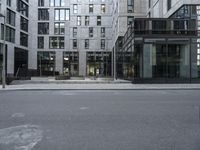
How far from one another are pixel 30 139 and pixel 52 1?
235 ft

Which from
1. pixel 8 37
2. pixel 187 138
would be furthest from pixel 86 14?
pixel 187 138

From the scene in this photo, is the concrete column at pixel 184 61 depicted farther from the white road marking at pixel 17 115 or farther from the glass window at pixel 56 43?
the glass window at pixel 56 43

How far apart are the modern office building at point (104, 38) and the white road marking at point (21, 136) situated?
24303 millimetres

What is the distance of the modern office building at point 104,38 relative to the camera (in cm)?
3128

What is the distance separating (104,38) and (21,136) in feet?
227

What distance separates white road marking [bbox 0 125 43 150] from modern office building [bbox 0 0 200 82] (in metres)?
24.3

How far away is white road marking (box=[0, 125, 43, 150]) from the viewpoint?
6016mm

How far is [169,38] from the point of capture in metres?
31.4

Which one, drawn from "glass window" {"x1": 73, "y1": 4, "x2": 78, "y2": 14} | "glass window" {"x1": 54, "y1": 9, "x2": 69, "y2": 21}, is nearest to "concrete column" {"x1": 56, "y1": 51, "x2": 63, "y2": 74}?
"glass window" {"x1": 54, "y1": 9, "x2": 69, "y2": 21}

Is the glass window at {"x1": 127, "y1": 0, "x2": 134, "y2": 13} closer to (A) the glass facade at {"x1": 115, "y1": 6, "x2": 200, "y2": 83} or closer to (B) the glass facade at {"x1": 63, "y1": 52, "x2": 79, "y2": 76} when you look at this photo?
(A) the glass facade at {"x1": 115, "y1": 6, "x2": 200, "y2": 83}

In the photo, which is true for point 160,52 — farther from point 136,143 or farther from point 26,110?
point 136,143

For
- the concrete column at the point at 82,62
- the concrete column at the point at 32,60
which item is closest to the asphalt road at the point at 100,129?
the concrete column at the point at 32,60

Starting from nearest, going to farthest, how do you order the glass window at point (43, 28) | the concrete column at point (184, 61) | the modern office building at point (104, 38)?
the concrete column at point (184, 61), the modern office building at point (104, 38), the glass window at point (43, 28)

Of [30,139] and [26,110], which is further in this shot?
[26,110]
